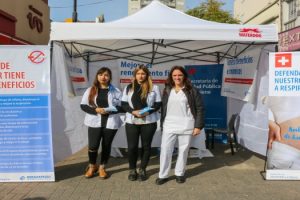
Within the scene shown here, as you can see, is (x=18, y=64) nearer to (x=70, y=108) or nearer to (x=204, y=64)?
(x=70, y=108)

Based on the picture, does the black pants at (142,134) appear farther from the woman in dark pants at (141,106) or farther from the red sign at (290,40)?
the red sign at (290,40)

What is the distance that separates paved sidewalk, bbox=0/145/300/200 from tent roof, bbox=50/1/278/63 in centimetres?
216

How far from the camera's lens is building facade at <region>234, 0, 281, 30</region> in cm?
2249

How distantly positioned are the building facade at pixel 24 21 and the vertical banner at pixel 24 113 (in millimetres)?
5639

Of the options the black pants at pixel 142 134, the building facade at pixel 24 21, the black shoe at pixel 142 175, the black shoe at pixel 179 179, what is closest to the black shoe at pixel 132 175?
the black shoe at pixel 142 175

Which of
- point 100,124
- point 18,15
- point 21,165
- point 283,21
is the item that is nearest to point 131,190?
point 100,124

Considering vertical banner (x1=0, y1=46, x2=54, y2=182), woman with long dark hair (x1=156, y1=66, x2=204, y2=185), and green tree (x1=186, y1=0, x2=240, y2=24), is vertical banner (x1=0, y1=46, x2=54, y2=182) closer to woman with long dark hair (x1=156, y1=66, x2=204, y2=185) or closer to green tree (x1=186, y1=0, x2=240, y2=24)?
woman with long dark hair (x1=156, y1=66, x2=204, y2=185)

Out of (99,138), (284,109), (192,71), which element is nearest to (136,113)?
(99,138)

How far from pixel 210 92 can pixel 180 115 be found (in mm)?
3985

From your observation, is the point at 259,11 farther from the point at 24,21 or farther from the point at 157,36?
the point at 157,36

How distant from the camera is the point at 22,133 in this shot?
18.7 feet

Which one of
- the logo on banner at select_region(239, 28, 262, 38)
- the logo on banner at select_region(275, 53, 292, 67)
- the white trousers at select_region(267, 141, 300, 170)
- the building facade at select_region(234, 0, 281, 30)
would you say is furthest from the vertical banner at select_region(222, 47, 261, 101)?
the building facade at select_region(234, 0, 281, 30)

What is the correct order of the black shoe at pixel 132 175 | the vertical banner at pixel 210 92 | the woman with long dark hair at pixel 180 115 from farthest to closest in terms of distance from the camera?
the vertical banner at pixel 210 92 < the black shoe at pixel 132 175 < the woman with long dark hair at pixel 180 115

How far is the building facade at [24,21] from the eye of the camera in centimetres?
1150
